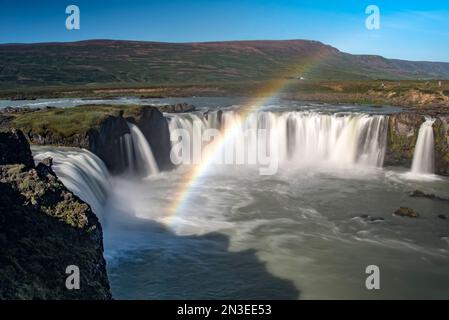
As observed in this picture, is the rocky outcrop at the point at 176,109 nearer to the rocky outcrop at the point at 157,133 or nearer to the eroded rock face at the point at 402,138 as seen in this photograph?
the rocky outcrop at the point at 157,133

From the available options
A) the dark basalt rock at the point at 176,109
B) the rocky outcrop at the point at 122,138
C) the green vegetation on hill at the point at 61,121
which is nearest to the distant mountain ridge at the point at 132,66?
the dark basalt rock at the point at 176,109

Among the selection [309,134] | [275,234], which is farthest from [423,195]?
[309,134]

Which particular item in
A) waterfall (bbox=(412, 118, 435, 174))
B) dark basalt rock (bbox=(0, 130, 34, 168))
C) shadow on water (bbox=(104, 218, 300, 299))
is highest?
dark basalt rock (bbox=(0, 130, 34, 168))

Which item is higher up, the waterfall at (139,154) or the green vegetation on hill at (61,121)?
the green vegetation on hill at (61,121)

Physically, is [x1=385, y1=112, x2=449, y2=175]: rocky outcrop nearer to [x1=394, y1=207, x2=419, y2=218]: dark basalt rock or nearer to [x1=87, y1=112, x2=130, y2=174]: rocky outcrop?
[x1=394, y1=207, x2=419, y2=218]: dark basalt rock

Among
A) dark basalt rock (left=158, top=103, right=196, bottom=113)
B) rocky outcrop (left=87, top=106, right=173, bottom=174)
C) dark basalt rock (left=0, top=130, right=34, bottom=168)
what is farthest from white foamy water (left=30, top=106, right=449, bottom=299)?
dark basalt rock (left=158, top=103, right=196, bottom=113)
